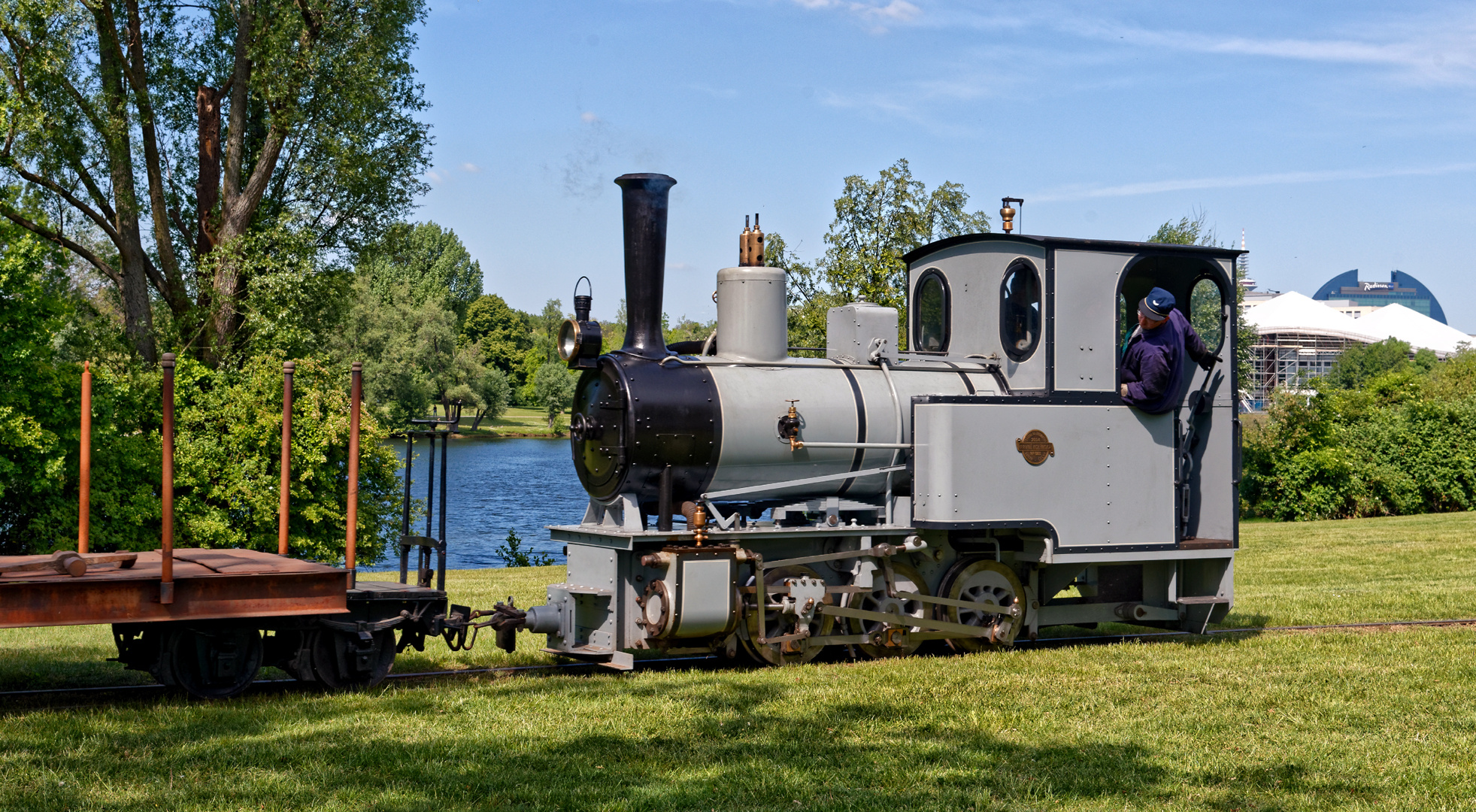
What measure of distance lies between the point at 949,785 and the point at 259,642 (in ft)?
14.9

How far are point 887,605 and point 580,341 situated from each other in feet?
10.1

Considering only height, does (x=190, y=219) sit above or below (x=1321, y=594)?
above

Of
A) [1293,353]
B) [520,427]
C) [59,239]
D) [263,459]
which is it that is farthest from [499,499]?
[1293,353]

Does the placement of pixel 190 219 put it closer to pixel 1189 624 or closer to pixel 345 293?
pixel 345 293

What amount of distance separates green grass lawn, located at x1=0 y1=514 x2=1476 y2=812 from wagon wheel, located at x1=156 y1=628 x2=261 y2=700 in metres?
0.18

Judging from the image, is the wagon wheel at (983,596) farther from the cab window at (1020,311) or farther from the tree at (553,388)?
the tree at (553,388)

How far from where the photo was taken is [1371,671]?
9320mm

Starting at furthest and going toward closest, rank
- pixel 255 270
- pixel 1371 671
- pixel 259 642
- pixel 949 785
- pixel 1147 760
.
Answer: pixel 255 270, pixel 1371 671, pixel 259 642, pixel 1147 760, pixel 949 785

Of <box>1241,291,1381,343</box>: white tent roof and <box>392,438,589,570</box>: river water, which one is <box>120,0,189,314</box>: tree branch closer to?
<box>392,438,589,570</box>: river water

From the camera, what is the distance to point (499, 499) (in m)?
42.9

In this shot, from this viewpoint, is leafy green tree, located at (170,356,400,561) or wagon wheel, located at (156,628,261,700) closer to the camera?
wagon wheel, located at (156,628,261,700)

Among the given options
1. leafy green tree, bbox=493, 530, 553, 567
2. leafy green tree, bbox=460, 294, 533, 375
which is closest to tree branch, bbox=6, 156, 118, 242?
leafy green tree, bbox=493, 530, 553, 567

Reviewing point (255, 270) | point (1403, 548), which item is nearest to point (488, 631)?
point (255, 270)

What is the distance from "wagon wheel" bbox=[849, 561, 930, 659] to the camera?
1009cm
